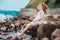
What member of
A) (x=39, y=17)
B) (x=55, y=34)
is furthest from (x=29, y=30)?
(x=55, y=34)

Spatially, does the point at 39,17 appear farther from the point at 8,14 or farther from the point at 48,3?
the point at 8,14

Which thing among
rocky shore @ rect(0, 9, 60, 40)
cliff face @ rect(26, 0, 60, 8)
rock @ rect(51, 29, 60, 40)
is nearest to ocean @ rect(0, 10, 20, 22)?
rocky shore @ rect(0, 9, 60, 40)

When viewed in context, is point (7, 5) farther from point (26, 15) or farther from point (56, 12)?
point (56, 12)

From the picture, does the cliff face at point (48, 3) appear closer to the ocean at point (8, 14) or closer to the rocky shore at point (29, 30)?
the rocky shore at point (29, 30)

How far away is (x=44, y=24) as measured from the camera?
2582 millimetres

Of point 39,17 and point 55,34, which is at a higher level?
point 39,17

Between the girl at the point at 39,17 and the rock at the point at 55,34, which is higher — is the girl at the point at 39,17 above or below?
above

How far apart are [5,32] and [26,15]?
0.30 metres

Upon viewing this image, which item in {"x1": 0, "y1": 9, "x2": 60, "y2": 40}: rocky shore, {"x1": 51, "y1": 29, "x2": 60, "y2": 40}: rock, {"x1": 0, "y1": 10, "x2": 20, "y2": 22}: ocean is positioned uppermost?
{"x1": 0, "y1": 10, "x2": 20, "y2": 22}: ocean

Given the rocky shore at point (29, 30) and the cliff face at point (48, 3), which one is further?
the cliff face at point (48, 3)

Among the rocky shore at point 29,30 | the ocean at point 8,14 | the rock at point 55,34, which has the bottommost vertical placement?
the rock at point 55,34

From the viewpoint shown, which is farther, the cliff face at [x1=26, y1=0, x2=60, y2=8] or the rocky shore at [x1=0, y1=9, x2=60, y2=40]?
the cliff face at [x1=26, y1=0, x2=60, y2=8]

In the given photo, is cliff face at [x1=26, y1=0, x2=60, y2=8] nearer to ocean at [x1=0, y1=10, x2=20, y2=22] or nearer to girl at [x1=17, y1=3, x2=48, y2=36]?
girl at [x1=17, y1=3, x2=48, y2=36]

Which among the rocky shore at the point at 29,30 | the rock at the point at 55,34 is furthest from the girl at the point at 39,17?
the rock at the point at 55,34
